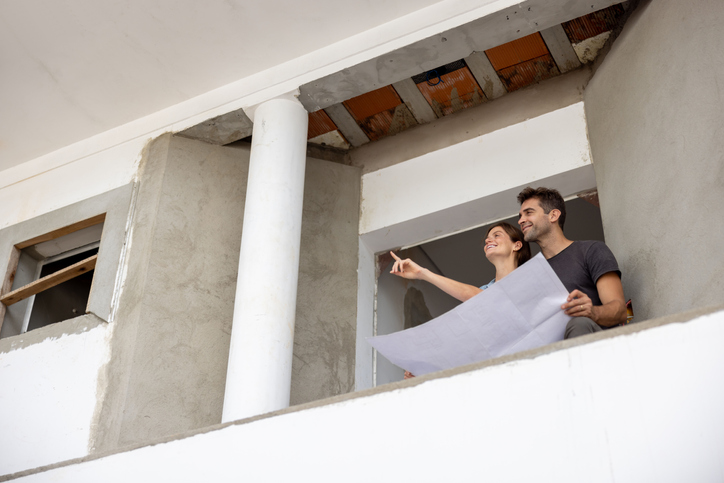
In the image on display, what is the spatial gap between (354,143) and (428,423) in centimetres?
300

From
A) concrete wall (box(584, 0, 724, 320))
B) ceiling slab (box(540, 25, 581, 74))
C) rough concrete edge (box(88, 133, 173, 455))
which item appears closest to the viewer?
concrete wall (box(584, 0, 724, 320))

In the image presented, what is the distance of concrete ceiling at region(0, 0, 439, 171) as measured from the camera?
371 centimetres

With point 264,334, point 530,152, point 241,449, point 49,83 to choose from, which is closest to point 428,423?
point 241,449

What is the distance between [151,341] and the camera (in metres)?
3.53

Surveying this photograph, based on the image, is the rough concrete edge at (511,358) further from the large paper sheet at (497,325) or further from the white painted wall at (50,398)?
the white painted wall at (50,398)

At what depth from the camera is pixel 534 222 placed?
309 cm

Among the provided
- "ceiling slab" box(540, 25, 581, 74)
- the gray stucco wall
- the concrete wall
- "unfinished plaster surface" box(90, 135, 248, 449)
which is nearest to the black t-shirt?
the concrete wall

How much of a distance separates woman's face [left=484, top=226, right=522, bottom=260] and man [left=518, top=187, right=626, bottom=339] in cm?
12

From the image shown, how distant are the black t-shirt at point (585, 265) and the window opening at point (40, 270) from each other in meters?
2.63

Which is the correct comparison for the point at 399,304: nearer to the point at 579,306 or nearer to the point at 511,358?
the point at 579,306

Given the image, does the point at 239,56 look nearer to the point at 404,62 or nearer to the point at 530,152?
the point at 404,62

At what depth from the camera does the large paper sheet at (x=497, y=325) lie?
2.33m

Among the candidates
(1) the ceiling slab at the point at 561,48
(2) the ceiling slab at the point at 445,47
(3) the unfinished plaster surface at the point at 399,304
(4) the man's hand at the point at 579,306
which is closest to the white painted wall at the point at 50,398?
(3) the unfinished plaster surface at the point at 399,304

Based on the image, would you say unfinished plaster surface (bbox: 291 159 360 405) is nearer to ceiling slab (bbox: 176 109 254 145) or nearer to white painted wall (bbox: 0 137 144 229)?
ceiling slab (bbox: 176 109 254 145)
